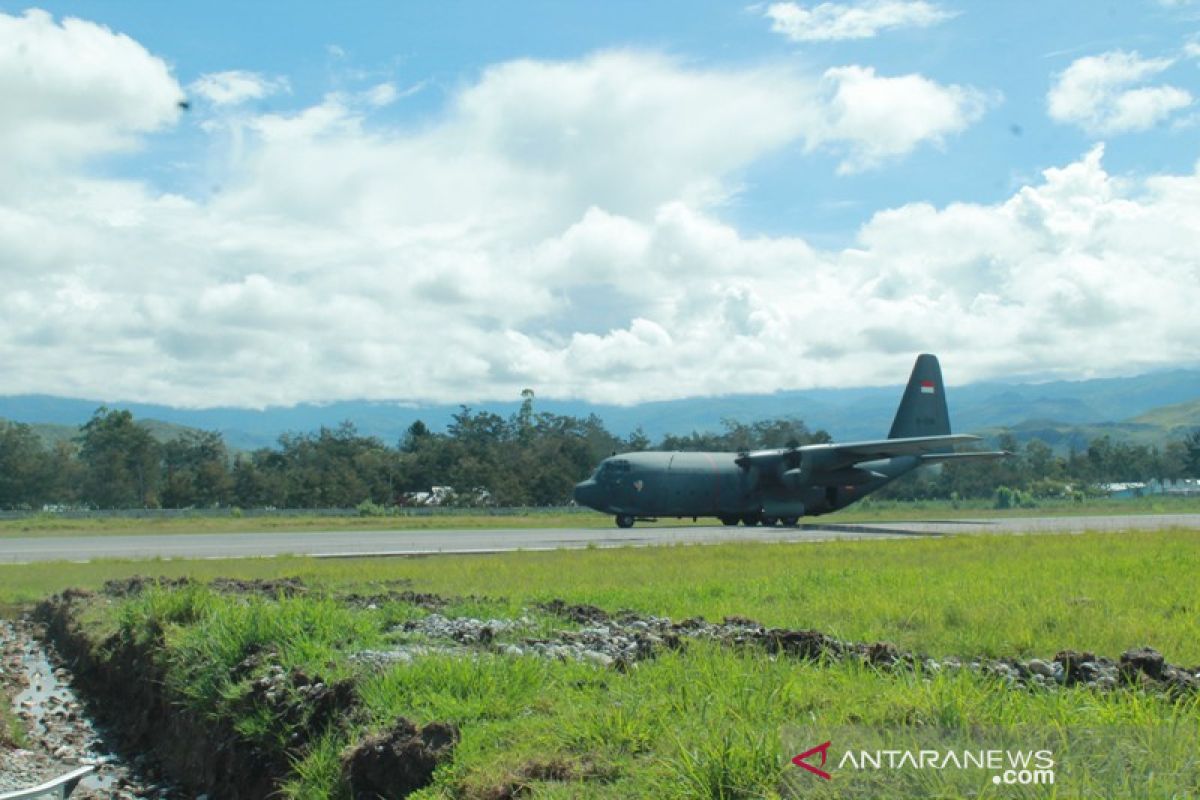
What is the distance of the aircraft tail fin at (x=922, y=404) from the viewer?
161 feet

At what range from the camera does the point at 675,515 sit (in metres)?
41.8

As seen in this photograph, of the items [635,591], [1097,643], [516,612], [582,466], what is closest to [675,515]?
[635,591]

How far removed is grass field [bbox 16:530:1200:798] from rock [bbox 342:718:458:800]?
0.13 metres

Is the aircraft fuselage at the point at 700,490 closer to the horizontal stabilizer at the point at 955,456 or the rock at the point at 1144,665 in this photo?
the horizontal stabilizer at the point at 955,456

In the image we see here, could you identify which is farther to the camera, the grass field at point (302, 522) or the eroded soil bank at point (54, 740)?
the grass field at point (302, 522)

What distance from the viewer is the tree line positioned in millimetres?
90875

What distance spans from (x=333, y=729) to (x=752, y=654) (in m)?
3.03

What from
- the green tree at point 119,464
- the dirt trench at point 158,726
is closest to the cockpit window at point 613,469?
the dirt trench at point 158,726

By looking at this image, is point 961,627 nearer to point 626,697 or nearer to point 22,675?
point 626,697

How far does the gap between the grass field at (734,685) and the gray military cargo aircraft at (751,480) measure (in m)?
22.1

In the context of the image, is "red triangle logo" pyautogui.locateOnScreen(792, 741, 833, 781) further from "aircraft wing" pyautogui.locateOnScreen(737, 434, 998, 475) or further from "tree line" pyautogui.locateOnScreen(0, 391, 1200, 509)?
"tree line" pyautogui.locateOnScreen(0, 391, 1200, 509)

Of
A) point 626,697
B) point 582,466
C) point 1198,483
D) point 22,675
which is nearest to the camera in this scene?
point 626,697

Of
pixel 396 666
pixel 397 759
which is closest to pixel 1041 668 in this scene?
pixel 397 759

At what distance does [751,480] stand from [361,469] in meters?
61.4
